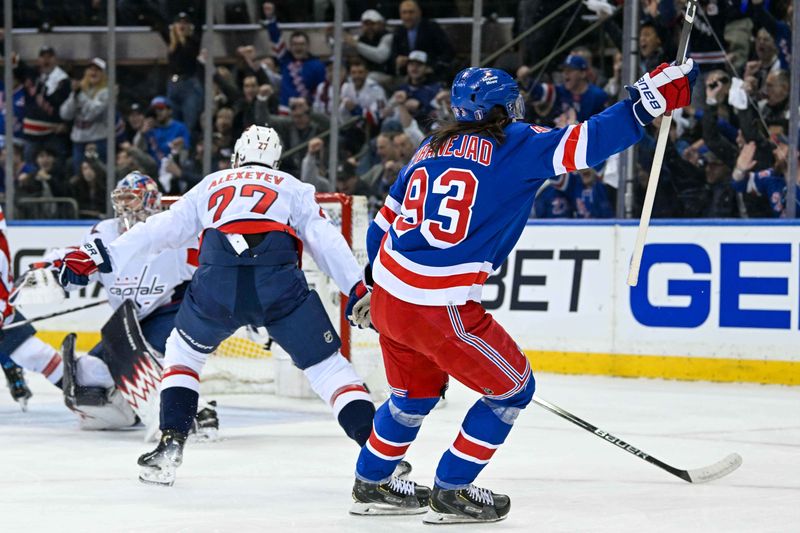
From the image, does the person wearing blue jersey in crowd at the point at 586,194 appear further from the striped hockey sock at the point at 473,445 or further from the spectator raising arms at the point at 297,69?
the striped hockey sock at the point at 473,445

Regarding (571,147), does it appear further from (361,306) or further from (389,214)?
(361,306)

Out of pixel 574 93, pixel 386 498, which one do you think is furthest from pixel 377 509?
pixel 574 93

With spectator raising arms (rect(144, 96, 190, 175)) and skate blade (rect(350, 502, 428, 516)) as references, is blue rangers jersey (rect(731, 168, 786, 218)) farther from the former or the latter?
skate blade (rect(350, 502, 428, 516))

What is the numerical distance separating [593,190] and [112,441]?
3.78m

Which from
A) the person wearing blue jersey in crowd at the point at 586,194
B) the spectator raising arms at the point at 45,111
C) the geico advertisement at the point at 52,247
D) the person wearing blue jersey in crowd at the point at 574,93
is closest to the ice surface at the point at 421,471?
the person wearing blue jersey in crowd at the point at 586,194

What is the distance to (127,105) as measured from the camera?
32.2 feet

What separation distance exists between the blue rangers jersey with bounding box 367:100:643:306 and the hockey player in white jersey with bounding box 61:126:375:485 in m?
0.74

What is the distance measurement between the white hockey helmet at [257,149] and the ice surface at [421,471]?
3.49ft

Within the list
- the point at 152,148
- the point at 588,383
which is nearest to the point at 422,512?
the point at 588,383

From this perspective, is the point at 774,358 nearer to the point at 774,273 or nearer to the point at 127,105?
the point at 774,273

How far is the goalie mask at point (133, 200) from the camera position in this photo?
5484mm

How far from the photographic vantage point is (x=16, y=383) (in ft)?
20.4

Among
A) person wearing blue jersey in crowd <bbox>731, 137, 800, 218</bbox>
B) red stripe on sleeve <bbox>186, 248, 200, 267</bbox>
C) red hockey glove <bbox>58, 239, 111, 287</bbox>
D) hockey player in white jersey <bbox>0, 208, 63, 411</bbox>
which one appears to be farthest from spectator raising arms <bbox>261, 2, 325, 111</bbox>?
red hockey glove <bbox>58, 239, 111, 287</bbox>

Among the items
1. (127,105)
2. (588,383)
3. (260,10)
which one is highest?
(260,10)
